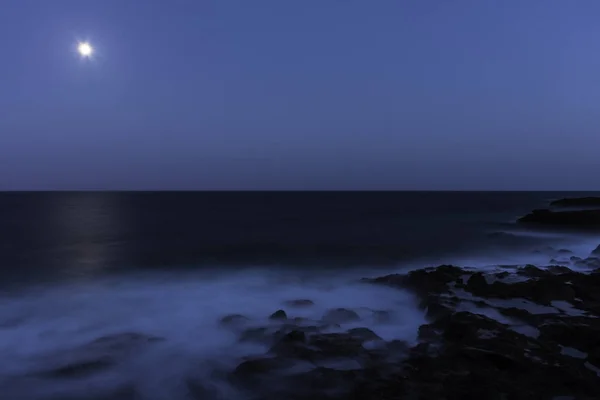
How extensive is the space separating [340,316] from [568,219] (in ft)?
150

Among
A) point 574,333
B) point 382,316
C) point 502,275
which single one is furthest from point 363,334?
point 502,275

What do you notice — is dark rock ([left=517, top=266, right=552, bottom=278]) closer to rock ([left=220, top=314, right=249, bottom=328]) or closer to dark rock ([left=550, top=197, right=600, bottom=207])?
rock ([left=220, top=314, right=249, bottom=328])

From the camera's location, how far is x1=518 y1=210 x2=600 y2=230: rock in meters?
43.0

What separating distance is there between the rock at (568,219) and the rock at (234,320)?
41465 millimetres

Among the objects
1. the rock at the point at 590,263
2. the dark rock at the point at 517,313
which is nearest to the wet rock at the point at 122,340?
the dark rock at the point at 517,313

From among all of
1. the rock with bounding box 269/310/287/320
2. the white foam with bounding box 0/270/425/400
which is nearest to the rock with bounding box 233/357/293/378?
the white foam with bounding box 0/270/425/400

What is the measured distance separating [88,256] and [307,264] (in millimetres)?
14573

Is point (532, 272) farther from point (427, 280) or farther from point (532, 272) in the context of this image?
point (427, 280)

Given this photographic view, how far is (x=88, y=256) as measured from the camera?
84.5 feet

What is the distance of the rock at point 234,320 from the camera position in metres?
10.8

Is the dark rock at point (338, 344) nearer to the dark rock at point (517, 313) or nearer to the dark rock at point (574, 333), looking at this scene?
the dark rock at point (574, 333)

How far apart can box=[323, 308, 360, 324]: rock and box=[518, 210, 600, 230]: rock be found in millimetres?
39568

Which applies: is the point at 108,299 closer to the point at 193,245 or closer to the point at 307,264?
the point at 307,264

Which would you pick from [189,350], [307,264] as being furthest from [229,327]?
[307,264]
